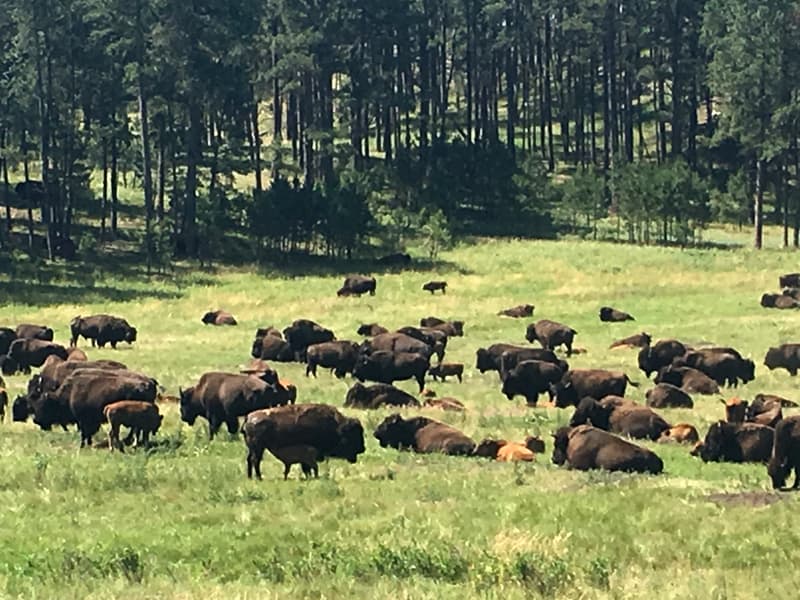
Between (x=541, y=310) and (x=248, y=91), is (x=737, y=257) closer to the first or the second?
(x=541, y=310)

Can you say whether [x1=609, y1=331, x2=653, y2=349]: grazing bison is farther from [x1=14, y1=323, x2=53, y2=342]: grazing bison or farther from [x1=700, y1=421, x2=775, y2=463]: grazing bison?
[x1=14, y1=323, x2=53, y2=342]: grazing bison

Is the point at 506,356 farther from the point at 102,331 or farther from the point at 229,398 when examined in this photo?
the point at 102,331

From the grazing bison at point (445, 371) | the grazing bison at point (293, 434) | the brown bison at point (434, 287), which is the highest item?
the grazing bison at point (293, 434)

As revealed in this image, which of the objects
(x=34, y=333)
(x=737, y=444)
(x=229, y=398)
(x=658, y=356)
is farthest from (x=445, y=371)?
(x=34, y=333)

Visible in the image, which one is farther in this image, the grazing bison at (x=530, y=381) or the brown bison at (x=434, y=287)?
the brown bison at (x=434, y=287)

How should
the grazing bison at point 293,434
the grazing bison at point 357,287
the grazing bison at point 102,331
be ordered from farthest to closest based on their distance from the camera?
the grazing bison at point 357,287
the grazing bison at point 102,331
the grazing bison at point 293,434

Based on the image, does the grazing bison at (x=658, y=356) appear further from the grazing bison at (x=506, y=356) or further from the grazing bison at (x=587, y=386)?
the grazing bison at (x=587, y=386)

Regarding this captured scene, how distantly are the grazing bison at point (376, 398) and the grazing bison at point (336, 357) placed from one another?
6.98 m

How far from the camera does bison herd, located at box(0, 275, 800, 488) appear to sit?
18.5 meters

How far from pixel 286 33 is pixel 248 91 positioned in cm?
594

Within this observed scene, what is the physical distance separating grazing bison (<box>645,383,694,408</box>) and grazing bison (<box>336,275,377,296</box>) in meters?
28.0

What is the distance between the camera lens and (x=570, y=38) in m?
109

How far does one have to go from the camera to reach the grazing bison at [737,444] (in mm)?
20688

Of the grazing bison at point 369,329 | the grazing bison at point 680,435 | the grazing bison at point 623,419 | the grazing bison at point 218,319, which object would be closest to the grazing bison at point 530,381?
the grazing bison at point 623,419
